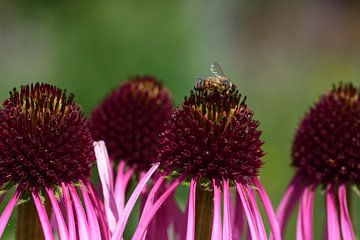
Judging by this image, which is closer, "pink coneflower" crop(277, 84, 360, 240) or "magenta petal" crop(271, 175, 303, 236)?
"pink coneflower" crop(277, 84, 360, 240)

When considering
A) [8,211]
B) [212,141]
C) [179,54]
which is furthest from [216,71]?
[179,54]

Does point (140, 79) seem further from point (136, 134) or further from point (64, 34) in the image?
point (64, 34)

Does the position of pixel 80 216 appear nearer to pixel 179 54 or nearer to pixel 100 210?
pixel 100 210

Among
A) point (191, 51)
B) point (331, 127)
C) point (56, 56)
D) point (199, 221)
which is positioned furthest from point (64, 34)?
point (199, 221)

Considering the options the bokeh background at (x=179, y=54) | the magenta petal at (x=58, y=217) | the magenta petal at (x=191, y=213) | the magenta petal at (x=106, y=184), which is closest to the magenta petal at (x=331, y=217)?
the magenta petal at (x=191, y=213)

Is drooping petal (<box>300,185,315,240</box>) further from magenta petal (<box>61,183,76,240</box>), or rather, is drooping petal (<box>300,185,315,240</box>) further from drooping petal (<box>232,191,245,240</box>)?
magenta petal (<box>61,183,76,240</box>)

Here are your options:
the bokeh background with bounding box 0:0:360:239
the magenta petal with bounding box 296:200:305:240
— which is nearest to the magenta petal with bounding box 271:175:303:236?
the magenta petal with bounding box 296:200:305:240
